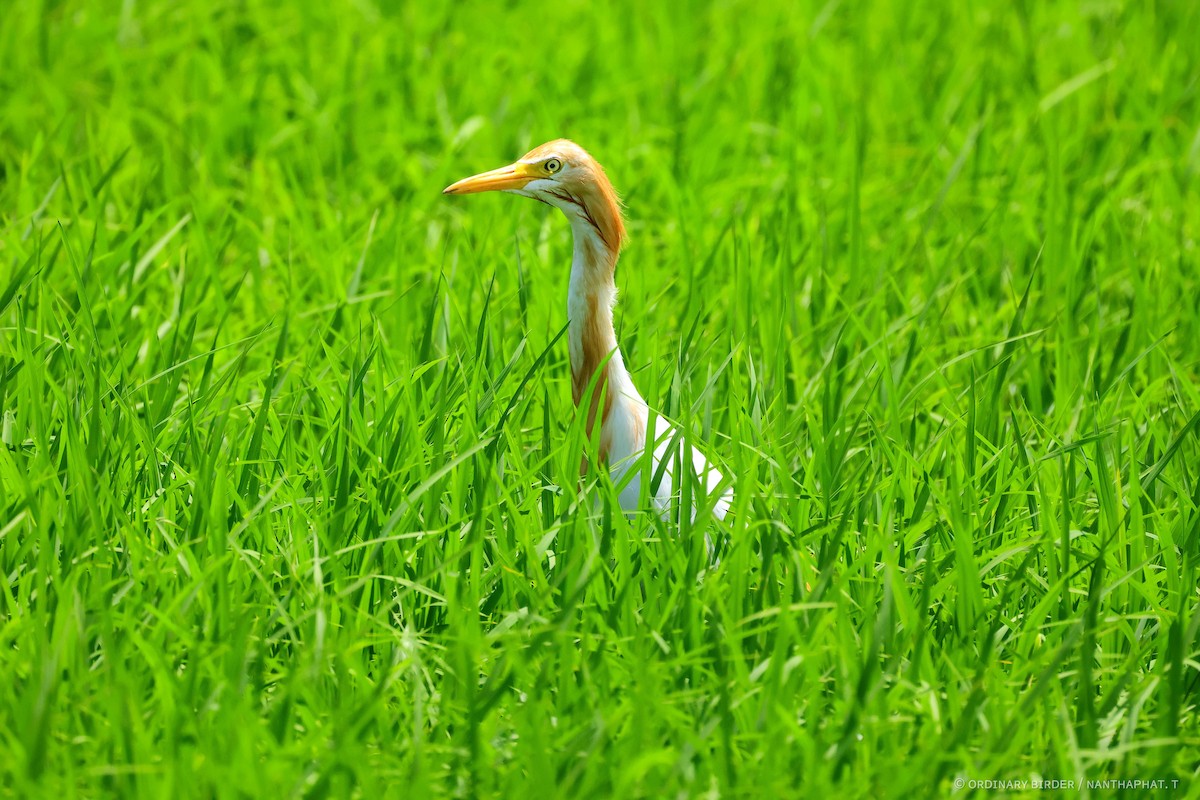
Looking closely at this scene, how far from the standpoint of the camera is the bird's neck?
3.27 metres

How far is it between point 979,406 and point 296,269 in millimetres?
2311

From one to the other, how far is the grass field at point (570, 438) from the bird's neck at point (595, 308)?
0.17 metres

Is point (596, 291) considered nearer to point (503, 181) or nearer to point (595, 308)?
point (595, 308)

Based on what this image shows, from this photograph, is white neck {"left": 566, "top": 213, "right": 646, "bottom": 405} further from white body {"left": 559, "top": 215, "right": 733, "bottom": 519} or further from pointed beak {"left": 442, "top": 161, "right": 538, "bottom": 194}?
pointed beak {"left": 442, "top": 161, "right": 538, "bottom": 194}

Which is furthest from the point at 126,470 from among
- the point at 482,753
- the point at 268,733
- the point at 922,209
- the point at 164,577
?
the point at 922,209

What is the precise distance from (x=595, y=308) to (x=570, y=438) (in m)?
0.40

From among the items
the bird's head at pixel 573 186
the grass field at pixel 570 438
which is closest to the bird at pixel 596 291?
the bird's head at pixel 573 186

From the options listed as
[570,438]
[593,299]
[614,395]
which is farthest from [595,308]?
[570,438]

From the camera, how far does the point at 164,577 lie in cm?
262

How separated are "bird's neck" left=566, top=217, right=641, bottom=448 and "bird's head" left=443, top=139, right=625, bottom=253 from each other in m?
0.02

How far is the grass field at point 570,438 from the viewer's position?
2451 mm

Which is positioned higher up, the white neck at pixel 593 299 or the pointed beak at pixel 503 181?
the pointed beak at pixel 503 181

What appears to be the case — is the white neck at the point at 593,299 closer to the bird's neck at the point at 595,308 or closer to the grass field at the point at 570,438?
the bird's neck at the point at 595,308

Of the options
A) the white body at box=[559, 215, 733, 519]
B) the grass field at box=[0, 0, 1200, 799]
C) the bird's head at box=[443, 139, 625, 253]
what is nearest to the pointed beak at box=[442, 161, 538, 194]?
the bird's head at box=[443, 139, 625, 253]
